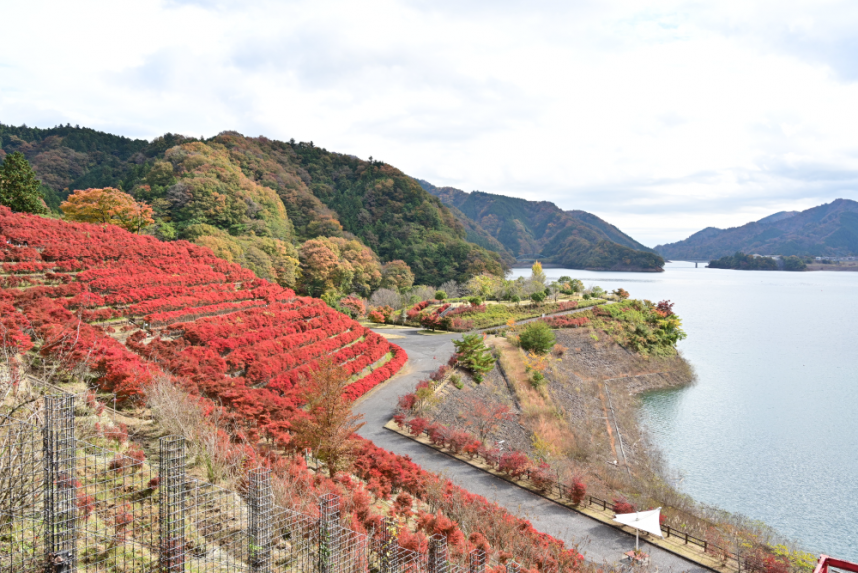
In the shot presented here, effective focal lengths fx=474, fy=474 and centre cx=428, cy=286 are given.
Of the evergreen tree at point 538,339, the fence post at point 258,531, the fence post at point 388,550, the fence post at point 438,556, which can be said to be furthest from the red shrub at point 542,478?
the evergreen tree at point 538,339

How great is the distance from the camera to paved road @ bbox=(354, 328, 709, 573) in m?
9.91

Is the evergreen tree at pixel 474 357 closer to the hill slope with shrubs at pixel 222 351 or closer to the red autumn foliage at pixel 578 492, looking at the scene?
the hill slope with shrubs at pixel 222 351

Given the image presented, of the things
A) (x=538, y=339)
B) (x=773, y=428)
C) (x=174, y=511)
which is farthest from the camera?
(x=538, y=339)

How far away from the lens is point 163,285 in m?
18.9

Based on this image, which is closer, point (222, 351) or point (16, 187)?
point (222, 351)

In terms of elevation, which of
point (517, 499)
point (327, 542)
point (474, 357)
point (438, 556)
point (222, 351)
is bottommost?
point (517, 499)

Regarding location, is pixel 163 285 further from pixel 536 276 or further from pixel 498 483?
pixel 536 276

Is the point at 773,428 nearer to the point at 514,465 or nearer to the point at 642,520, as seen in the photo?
the point at 514,465

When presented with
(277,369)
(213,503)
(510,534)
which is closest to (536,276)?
(277,369)

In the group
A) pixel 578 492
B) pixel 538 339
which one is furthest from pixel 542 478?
pixel 538 339

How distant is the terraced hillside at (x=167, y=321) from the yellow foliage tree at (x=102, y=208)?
8372 mm

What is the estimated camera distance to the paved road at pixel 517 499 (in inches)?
390

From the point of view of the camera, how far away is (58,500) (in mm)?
4344

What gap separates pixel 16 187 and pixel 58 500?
27.3 metres
